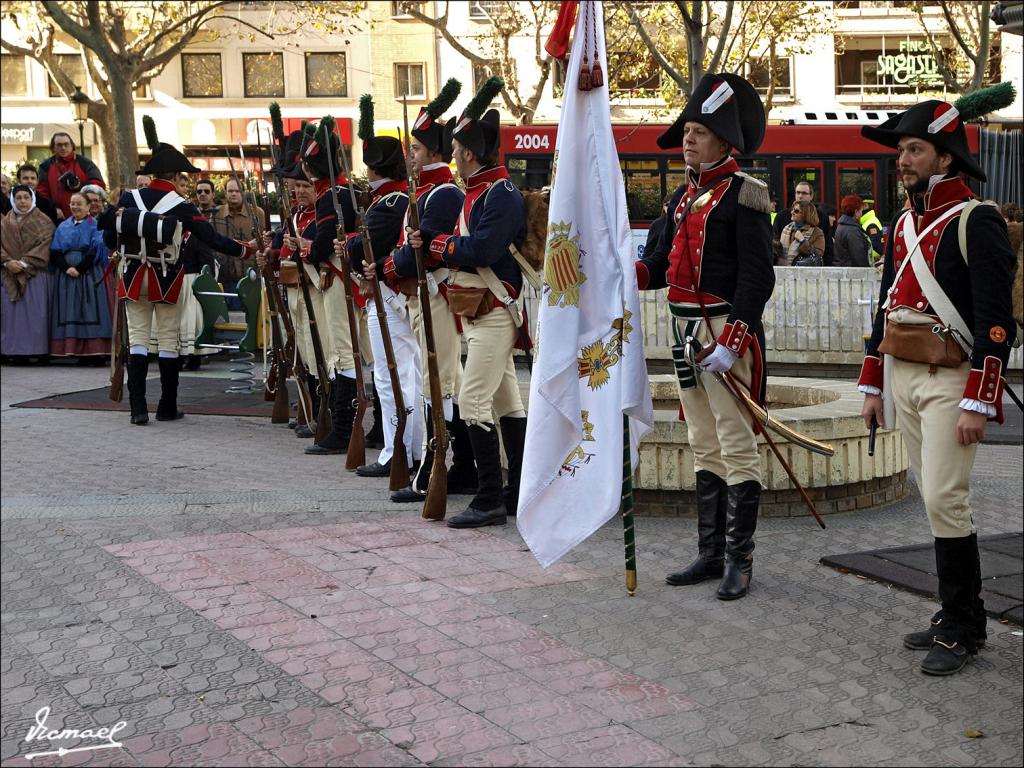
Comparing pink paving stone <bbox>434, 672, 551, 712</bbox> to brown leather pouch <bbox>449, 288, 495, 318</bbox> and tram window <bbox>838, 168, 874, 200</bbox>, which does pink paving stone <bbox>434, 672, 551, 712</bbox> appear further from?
tram window <bbox>838, 168, 874, 200</bbox>

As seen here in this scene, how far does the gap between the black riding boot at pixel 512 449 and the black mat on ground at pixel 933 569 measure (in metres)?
1.81

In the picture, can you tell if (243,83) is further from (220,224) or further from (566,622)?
(566,622)

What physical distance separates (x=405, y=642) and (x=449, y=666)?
34 cm

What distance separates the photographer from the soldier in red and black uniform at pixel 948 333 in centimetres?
495

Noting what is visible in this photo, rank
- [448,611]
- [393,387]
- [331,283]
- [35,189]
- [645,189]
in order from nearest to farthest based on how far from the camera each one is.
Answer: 1. [448,611]
2. [393,387]
3. [331,283]
4. [35,189]
5. [645,189]

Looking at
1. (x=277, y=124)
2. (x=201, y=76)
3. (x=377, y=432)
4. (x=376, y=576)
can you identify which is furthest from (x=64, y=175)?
(x=201, y=76)

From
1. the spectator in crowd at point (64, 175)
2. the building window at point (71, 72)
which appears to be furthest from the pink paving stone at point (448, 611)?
the building window at point (71, 72)

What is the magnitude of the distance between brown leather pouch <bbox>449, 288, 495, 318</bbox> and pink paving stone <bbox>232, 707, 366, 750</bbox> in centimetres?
298

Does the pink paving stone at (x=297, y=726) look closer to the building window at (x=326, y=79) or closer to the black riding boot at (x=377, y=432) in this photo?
the black riding boot at (x=377, y=432)

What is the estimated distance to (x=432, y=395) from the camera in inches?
304

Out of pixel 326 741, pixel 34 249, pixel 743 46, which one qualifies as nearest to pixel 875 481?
pixel 326 741

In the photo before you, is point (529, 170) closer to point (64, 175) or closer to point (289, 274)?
point (64, 175)

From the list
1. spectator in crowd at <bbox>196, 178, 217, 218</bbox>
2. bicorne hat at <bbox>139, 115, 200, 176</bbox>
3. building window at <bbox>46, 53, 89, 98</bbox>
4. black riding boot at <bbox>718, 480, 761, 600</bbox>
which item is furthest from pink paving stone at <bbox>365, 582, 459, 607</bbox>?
building window at <bbox>46, 53, 89, 98</bbox>

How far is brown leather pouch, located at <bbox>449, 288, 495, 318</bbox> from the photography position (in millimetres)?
7375
